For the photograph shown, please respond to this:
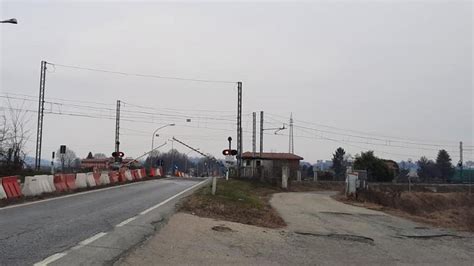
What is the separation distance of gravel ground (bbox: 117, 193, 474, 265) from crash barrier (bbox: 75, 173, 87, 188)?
1291cm

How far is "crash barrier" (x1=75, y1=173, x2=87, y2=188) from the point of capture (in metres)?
26.8

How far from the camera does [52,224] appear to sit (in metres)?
12.4

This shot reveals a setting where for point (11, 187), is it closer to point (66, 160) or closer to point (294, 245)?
point (294, 245)

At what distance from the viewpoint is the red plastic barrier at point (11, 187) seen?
62.9 feet

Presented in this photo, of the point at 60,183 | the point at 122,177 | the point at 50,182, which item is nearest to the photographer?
the point at 50,182

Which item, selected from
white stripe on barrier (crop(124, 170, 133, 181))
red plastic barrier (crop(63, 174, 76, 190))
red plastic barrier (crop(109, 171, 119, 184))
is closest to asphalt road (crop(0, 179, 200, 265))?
red plastic barrier (crop(63, 174, 76, 190))

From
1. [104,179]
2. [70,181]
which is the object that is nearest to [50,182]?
[70,181]

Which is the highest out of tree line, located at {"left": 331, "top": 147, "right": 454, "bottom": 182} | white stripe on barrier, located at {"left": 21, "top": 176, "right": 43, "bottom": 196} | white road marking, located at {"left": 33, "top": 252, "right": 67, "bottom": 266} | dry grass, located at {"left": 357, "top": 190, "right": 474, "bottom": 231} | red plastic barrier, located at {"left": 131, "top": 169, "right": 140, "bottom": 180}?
tree line, located at {"left": 331, "top": 147, "right": 454, "bottom": 182}

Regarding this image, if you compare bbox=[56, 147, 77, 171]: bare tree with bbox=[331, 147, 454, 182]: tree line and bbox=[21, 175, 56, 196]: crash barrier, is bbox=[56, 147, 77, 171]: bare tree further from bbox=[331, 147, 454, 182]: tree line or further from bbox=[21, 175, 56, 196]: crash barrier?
bbox=[331, 147, 454, 182]: tree line

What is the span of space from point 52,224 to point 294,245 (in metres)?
5.69

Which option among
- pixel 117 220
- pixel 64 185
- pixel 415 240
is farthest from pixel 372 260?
pixel 64 185

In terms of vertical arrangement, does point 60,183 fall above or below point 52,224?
above

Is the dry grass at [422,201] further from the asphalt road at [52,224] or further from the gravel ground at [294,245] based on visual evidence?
the asphalt road at [52,224]

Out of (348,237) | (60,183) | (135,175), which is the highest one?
(135,175)
